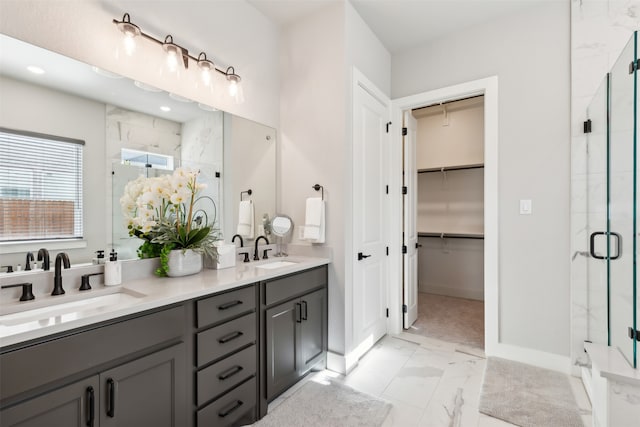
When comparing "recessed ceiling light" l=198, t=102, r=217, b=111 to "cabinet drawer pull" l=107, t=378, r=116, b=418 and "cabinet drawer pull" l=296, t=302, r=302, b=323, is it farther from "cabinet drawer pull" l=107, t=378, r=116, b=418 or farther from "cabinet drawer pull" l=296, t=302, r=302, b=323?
"cabinet drawer pull" l=107, t=378, r=116, b=418

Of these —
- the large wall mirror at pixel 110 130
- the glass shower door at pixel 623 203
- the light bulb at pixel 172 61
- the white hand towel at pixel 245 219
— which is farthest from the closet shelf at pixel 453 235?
the light bulb at pixel 172 61

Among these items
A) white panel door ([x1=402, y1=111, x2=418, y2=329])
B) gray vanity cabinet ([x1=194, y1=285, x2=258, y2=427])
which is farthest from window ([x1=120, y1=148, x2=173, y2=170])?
white panel door ([x1=402, y1=111, x2=418, y2=329])

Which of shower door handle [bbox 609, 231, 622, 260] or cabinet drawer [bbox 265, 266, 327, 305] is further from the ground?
shower door handle [bbox 609, 231, 622, 260]

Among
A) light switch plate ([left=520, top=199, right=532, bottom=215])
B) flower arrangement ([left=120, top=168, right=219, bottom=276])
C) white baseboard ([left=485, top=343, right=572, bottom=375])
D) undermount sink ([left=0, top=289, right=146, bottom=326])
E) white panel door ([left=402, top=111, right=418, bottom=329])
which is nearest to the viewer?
undermount sink ([left=0, top=289, right=146, bottom=326])

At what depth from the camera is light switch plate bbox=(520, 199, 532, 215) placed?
2.39 metres

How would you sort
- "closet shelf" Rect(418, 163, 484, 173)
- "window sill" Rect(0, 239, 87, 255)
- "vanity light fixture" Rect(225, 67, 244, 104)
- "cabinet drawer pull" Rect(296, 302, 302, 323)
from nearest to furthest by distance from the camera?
"window sill" Rect(0, 239, 87, 255), "cabinet drawer pull" Rect(296, 302, 302, 323), "vanity light fixture" Rect(225, 67, 244, 104), "closet shelf" Rect(418, 163, 484, 173)

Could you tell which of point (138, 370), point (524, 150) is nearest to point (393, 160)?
point (524, 150)

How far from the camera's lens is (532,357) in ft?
7.80

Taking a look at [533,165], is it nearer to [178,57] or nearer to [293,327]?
[293,327]

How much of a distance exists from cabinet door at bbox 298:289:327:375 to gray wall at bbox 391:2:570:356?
1523 mm

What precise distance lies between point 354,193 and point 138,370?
175 cm

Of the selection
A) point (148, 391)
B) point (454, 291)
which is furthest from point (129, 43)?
point (454, 291)

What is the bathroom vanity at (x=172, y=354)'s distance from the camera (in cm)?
96

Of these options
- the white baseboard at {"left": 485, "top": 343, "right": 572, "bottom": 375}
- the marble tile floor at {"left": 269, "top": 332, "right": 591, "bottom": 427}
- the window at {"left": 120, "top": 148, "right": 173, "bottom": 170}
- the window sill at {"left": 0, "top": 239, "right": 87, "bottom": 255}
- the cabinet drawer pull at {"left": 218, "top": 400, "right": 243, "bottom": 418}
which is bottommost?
the marble tile floor at {"left": 269, "top": 332, "right": 591, "bottom": 427}
